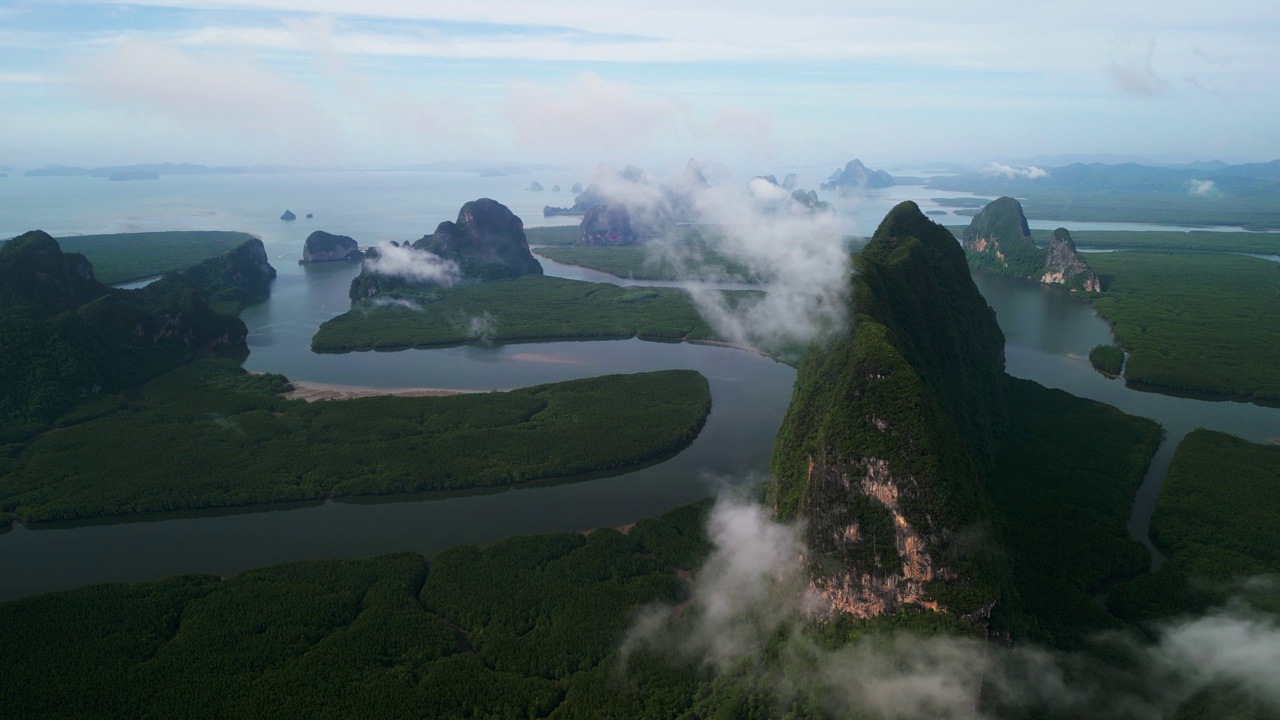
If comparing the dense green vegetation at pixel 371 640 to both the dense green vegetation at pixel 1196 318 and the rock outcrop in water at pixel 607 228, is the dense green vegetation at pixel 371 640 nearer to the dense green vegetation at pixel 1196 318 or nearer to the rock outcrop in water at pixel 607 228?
the dense green vegetation at pixel 1196 318

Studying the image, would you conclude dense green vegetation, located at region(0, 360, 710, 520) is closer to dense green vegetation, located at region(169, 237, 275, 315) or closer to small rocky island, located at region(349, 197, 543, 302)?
dense green vegetation, located at region(169, 237, 275, 315)

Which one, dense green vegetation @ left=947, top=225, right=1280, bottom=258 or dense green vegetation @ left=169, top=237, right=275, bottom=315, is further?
dense green vegetation @ left=947, top=225, right=1280, bottom=258

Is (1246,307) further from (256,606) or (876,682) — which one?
(256,606)

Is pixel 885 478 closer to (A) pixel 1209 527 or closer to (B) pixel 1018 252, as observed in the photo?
(A) pixel 1209 527

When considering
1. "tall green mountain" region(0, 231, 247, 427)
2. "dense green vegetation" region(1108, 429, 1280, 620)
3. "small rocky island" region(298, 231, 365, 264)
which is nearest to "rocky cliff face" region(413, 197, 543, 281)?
"small rocky island" region(298, 231, 365, 264)

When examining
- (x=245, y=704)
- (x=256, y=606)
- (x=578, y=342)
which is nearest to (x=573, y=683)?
(x=245, y=704)
